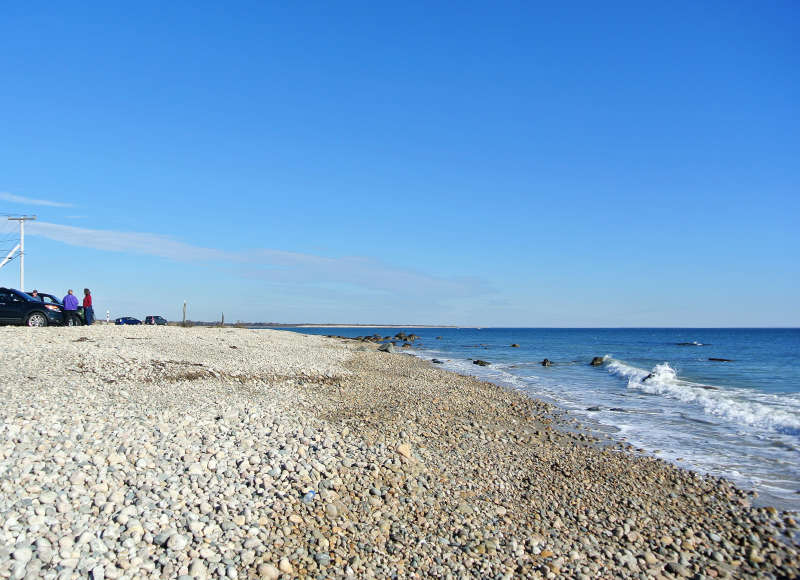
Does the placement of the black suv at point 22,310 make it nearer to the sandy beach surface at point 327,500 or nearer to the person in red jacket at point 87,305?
the person in red jacket at point 87,305

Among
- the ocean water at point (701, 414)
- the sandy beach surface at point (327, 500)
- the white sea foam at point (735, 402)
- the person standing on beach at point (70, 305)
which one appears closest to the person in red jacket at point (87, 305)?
the person standing on beach at point (70, 305)

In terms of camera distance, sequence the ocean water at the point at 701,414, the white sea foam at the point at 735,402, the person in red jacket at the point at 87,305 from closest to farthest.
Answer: the ocean water at the point at 701,414 < the white sea foam at the point at 735,402 < the person in red jacket at the point at 87,305

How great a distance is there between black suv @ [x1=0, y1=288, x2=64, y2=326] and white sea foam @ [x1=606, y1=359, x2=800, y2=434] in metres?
30.1

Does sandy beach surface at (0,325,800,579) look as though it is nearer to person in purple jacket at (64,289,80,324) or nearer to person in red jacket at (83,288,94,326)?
person in purple jacket at (64,289,80,324)

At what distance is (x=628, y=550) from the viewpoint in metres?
6.91

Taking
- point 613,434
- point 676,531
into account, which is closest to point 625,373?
point 613,434

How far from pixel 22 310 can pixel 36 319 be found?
75 cm

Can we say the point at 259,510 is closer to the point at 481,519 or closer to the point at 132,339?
the point at 481,519

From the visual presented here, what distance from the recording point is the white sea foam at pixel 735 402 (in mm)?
16391

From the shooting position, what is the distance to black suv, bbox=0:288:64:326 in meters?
25.5

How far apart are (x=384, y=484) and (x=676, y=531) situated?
4.38m

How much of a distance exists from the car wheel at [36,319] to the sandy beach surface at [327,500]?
1571 cm

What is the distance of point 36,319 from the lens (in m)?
26.2

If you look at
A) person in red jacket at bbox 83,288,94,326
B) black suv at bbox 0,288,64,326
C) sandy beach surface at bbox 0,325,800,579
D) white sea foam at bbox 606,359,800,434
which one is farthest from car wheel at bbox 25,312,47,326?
white sea foam at bbox 606,359,800,434
